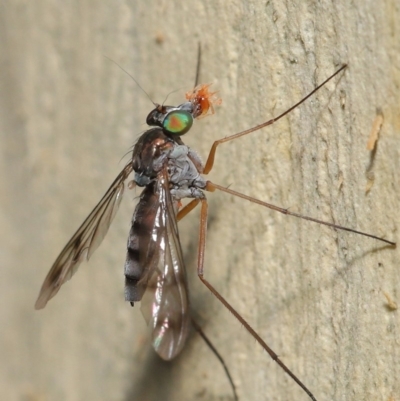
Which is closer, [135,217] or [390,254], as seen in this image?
[390,254]

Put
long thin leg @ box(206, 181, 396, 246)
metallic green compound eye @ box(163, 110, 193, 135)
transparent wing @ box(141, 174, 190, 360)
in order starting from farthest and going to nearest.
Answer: metallic green compound eye @ box(163, 110, 193, 135) → transparent wing @ box(141, 174, 190, 360) → long thin leg @ box(206, 181, 396, 246)

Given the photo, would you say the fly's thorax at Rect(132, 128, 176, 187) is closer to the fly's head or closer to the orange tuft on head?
the fly's head

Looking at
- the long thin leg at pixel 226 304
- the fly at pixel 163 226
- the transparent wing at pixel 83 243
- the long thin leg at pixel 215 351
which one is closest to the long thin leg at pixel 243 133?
the fly at pixel 163 226

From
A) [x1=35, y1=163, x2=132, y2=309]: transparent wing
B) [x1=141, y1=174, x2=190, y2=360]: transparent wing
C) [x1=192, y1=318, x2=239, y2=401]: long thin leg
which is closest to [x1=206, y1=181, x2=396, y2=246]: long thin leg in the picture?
[x1=141, y1=174, x2=190, y2=360]: transparent wing

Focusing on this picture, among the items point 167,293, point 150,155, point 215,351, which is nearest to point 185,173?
point 150,155

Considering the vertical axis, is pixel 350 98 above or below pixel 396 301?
above

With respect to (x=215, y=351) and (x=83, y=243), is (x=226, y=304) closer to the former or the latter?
(x=215, y=351)

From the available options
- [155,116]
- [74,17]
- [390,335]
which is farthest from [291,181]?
[74,17]

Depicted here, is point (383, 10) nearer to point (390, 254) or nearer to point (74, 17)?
point (390, 254)
